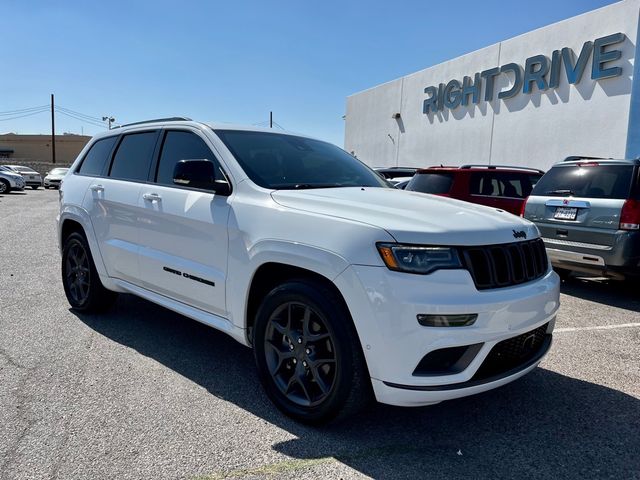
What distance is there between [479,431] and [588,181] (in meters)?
4.59

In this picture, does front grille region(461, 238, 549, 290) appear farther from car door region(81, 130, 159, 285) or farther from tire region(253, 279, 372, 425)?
car door region(81, 130, 159, 285)

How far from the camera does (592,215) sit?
617cm

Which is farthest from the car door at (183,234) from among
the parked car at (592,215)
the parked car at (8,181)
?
the parked car at (8,181)

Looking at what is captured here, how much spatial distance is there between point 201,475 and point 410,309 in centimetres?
133

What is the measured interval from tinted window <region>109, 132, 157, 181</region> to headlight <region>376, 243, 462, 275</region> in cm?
258

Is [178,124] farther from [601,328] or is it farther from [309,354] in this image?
[601,328]

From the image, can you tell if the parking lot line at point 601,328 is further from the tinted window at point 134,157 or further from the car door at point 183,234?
the tinted window at point 134,157

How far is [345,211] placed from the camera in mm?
2891

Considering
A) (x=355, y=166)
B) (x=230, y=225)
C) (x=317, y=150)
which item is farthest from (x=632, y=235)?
(x=230, y=225)

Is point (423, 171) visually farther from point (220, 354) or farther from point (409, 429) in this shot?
point (409, 429)

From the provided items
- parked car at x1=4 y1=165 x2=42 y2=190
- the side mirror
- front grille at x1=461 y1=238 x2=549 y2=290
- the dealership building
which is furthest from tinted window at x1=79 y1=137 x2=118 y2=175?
parked car at x1=4 y1=165 x2=42 y2=190

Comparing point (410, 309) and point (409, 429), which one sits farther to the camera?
point (409, 429)

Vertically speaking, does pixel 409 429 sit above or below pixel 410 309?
below

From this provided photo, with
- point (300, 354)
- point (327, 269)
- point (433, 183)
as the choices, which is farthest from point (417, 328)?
point (433, 183)
